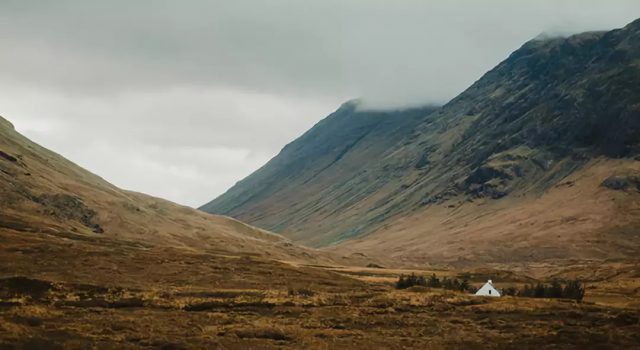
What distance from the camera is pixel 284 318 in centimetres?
5250

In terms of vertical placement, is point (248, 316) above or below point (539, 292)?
above

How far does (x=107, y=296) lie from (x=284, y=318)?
18047 mm

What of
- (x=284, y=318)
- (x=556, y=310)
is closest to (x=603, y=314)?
(x=556, y=310)

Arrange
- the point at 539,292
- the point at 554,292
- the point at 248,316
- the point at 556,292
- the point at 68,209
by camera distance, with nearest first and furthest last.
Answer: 1. the point at 248,316
2. the point at 556,292
3. the point at 554,292
4. the point at 539,292
5. the point at 68,209

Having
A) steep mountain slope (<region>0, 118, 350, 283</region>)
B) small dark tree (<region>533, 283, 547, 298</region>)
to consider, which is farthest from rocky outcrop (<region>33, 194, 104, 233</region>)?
small dark tree (<region>533, 283, 547, 298</region>)

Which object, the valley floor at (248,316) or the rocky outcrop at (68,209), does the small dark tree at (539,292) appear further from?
the rocky outcrop at (68,209)

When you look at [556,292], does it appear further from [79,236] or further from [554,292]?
[79,236]

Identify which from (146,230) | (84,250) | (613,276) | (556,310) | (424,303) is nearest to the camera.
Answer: (556,310)

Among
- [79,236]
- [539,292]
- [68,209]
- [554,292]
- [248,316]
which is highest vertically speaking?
[68,209]

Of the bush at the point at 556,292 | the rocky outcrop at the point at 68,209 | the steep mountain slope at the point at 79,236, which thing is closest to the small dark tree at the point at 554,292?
the bush at the point at 556,292

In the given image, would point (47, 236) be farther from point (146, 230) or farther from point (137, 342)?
point (137, 342)

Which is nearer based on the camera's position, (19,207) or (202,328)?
(202,328)

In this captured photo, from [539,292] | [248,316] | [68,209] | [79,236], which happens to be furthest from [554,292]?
[68,209]

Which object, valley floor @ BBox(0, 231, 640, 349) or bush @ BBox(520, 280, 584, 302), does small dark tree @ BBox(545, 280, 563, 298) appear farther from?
valley floor @ BBox(0, 231, 640, 349)
